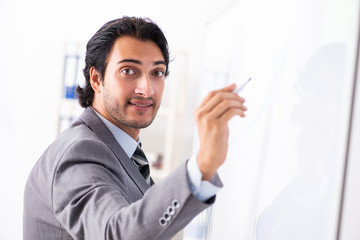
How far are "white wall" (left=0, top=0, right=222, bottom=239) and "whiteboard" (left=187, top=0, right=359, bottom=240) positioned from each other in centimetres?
182

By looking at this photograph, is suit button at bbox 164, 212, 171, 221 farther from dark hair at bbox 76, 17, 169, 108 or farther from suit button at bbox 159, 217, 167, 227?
dark hair at bbox 76, 17, 169, 108

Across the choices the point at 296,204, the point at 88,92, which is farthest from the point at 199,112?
the point at 88,92

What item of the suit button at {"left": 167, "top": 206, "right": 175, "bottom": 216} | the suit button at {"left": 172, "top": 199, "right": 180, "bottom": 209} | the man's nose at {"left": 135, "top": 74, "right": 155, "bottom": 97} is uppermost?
the man's nose at {"left": 135, "top": 74, "right": 155, "bottom": 97}

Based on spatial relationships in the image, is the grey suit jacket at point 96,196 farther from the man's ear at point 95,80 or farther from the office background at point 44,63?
the office background at point 44,63

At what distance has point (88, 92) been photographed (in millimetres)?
1543

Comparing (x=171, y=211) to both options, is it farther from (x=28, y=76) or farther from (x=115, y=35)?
(x=28, y=76)

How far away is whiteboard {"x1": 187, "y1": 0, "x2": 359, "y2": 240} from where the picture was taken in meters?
0.96

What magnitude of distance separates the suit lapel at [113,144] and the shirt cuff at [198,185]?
0.41 meters

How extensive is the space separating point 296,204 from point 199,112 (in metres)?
0.59

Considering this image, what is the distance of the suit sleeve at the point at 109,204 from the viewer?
0.67 metres

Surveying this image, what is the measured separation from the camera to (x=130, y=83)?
1.20 meters

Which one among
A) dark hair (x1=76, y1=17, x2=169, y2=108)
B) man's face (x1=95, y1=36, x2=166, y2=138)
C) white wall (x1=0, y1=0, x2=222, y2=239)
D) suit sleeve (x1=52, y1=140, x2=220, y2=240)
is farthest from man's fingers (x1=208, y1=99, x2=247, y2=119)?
white wall (x1=0, y1=0, x2=222, y2=239)

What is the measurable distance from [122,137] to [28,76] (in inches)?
93.2

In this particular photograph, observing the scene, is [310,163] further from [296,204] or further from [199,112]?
[199,112]
